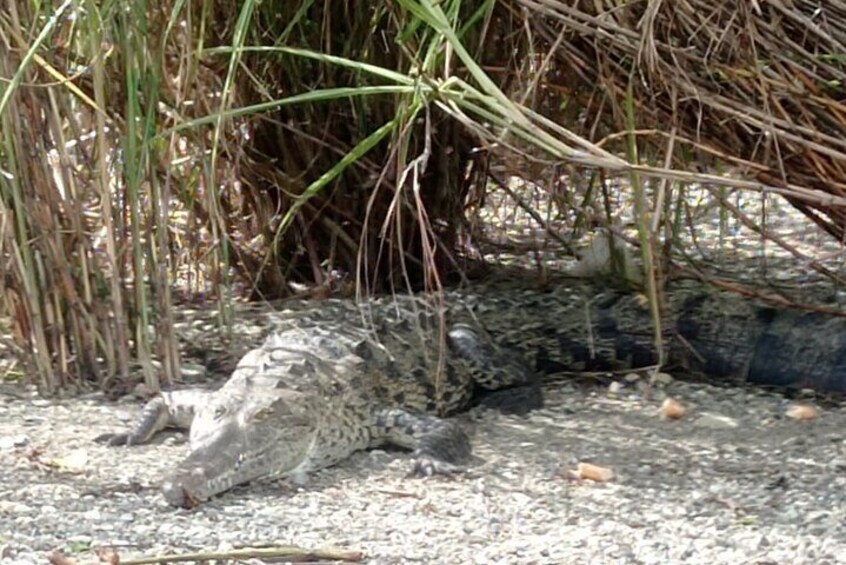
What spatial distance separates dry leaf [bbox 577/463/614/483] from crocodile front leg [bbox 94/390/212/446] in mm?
1038

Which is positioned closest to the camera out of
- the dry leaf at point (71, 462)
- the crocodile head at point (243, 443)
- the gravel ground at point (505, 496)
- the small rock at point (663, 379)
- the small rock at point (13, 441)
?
the gravel ground at point (505, 496)

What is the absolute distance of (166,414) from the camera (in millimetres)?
4246

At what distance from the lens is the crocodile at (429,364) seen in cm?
397

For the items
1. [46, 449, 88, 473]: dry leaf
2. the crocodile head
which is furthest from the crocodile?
[46, 449, 88, 473]: dry leaf

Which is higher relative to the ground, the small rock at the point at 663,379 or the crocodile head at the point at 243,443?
the crocodile head at the point at 243,443

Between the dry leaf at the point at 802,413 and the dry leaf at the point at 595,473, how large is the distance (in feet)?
2.60

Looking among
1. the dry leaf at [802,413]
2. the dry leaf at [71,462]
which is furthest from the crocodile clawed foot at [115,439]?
the dry leaf at [802,413]

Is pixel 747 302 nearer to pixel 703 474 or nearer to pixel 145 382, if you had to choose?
pixel 703 474

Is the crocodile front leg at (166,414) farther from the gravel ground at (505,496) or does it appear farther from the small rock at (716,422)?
the small rock at (716,422)

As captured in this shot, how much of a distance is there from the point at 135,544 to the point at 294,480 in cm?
71

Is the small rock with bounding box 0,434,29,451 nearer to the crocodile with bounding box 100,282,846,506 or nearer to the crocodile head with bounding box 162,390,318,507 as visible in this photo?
the crocodile with bounding box 100,282,846,506

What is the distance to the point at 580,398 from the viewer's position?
476 cm

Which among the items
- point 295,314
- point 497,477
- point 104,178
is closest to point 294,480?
point 497,477

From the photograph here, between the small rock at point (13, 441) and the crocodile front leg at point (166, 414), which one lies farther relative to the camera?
the crocodile front leg at point (166, 414)
